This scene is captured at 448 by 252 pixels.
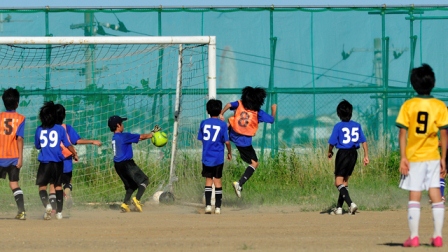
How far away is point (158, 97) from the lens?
56.6ft

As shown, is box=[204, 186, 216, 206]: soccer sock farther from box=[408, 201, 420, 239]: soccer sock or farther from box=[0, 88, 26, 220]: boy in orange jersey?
box=[408, 201, 420, 239]: soccer sock

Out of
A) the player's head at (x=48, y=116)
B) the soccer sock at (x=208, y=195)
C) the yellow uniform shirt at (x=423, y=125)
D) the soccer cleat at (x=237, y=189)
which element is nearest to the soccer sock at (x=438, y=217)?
the yellow uniform shirt at (x=423, y=125)

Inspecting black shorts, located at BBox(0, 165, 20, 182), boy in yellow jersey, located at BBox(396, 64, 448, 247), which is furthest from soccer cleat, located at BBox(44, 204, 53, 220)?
boy in yellow jersey, located at BBox(396, 64, 448, 247)

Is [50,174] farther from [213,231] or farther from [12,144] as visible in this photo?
[213,231]

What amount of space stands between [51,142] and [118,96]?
19.8ft

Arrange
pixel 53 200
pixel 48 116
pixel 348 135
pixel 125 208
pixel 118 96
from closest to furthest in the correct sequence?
pixel 48 116
pixel 53 200
pixel 348 135
pixel 125 208
pixel 118 96

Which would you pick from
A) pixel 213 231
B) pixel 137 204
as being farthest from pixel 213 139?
pixel 213 231

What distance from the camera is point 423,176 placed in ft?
26.3

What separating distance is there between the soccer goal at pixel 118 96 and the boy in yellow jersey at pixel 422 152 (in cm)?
590

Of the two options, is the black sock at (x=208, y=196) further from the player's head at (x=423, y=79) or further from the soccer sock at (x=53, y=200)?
the player's head at (x=423, y=79)

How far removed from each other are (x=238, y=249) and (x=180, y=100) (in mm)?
6758

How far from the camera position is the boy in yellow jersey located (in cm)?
802

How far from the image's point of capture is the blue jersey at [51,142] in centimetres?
1145

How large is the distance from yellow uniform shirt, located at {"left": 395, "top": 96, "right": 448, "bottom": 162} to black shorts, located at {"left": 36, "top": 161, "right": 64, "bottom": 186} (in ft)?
16.9
